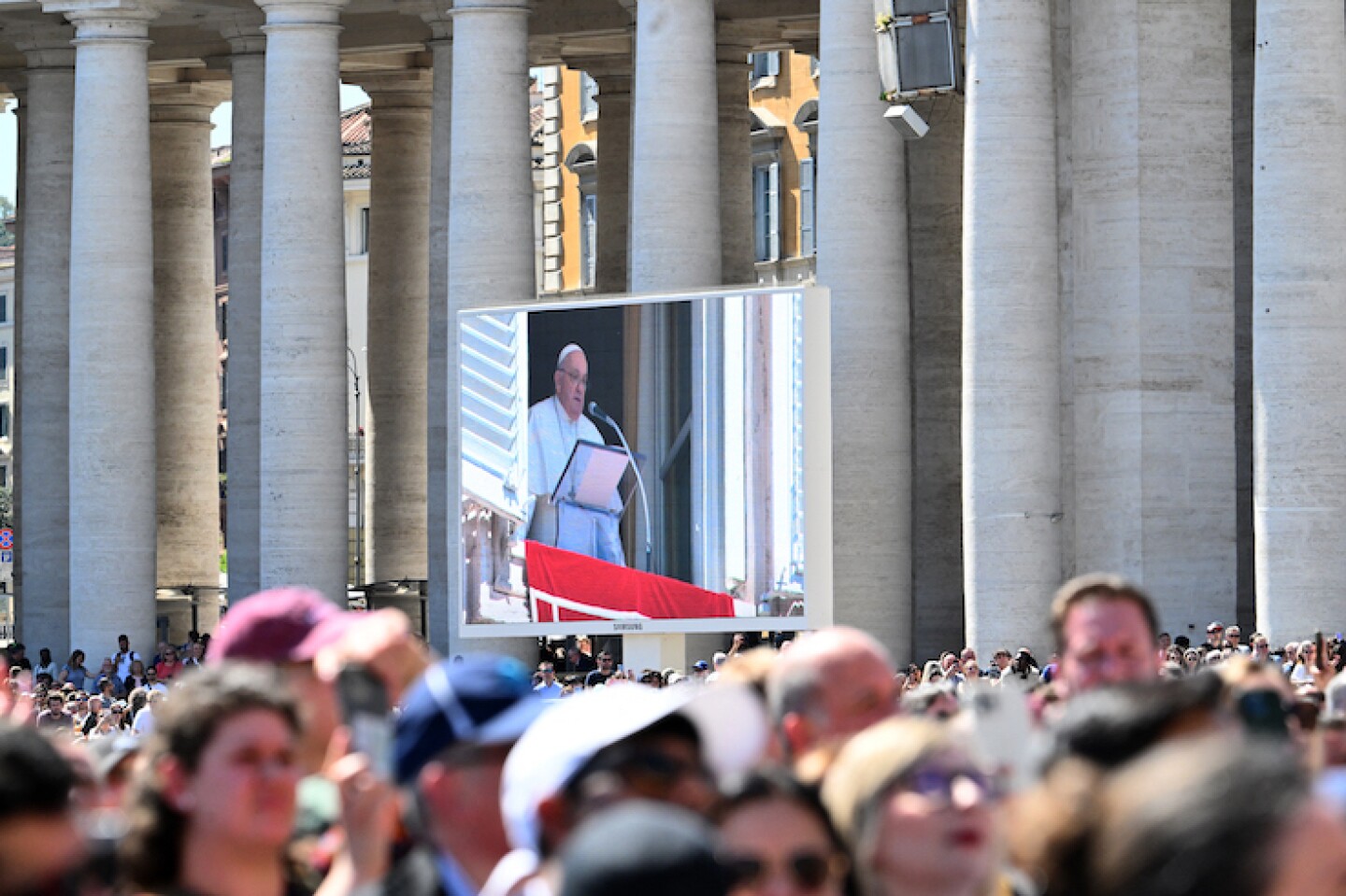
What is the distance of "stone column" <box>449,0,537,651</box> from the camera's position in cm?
8938

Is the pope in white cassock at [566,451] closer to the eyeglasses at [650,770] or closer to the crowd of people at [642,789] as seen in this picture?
the crowd of people at [642,789]

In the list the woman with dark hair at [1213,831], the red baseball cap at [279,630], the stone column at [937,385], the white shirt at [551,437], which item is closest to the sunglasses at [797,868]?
the woman with dark hair at [1213,831]

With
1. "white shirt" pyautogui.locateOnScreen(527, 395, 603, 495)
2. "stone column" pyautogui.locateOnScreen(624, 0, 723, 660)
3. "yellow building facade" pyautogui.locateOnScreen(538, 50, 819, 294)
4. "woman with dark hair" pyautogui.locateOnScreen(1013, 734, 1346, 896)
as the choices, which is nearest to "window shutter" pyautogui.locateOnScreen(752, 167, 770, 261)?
"yellow building facade" pyautogui.locateOnScreen(538, 50, 819, 294)

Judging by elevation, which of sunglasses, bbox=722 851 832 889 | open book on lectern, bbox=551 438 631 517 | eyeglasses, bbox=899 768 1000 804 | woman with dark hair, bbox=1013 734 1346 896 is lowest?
sunglasses, bbox=722 851 832 889

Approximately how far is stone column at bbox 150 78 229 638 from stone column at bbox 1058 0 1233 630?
154 ft

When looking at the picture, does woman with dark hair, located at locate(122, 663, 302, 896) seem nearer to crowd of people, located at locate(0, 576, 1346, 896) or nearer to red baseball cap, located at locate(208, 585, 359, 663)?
crowd of people, located at locate(0, 576, 1346, 896)

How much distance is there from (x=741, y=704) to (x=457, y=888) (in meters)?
2.16

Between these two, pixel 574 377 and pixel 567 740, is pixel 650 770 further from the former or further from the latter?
pixel 574 377

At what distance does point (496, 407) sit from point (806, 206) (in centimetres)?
5354

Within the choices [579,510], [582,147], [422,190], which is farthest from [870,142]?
[582,147]

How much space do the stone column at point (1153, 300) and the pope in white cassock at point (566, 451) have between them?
12092 mm

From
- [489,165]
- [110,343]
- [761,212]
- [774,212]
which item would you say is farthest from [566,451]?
[761,212]

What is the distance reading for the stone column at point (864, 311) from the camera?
81250 millimetres

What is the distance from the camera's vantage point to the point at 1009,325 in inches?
2970
